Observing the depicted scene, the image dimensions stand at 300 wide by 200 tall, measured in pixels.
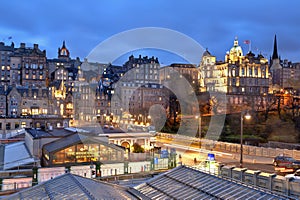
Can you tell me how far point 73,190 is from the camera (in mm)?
11484

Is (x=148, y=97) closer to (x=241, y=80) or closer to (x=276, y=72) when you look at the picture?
(x=241, y=80)

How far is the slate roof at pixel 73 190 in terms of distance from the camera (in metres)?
11.0

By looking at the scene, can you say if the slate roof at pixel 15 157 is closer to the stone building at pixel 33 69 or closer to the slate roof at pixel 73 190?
the slate roof at pixel 73 190

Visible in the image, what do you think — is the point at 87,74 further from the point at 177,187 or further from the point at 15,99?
the point at 177,187

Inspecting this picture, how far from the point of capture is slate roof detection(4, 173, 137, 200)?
1104 cm

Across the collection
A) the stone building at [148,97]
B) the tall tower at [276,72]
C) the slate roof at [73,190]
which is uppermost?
the tall tower at [276,72]

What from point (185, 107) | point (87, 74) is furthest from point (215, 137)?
point (87, 74)

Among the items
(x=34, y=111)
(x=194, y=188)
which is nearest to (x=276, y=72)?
(x=34, y=111)

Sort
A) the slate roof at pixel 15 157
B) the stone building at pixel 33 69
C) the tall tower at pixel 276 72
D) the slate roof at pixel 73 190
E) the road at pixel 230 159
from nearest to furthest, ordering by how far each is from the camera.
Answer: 1. the slate roof at pixel 73 190
2. the slate roof at pixel 15 157
3. the road at pixel 230 159
4. the stone building at pixel 33 69
5. the tall tower at pixel 276 72

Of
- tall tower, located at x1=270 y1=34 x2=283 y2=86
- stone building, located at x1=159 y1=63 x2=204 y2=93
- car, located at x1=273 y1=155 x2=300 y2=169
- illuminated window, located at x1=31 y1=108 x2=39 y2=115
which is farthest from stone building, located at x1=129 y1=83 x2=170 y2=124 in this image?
tall tower, located at x1=270 y1=34 x2=283 y2=86

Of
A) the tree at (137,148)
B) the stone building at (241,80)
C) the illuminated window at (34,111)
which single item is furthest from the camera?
the stone building at (241,80)

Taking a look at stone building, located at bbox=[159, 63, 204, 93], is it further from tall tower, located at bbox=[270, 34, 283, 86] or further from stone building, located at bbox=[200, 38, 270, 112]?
tall tower, located at bbox=[270, 34, 283, 86]

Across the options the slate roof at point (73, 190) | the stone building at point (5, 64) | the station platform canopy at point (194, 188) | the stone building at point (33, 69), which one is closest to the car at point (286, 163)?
the station platform canopy at point (194, 188)

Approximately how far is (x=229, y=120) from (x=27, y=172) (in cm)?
5325
